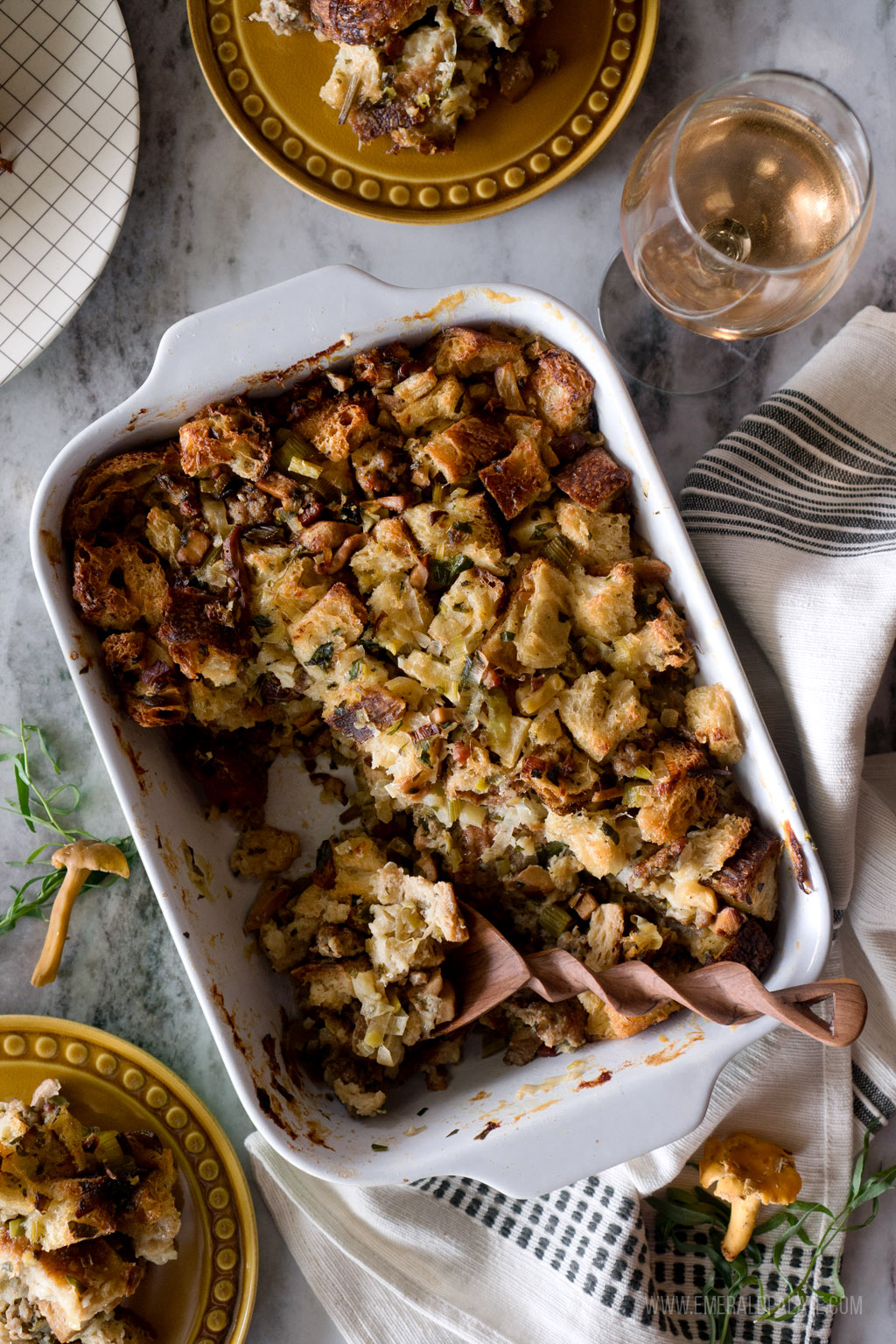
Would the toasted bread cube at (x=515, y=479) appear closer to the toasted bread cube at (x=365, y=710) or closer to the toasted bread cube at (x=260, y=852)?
the toasted bread cube at (x=365, y=710)

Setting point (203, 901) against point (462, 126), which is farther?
point (462, 126)

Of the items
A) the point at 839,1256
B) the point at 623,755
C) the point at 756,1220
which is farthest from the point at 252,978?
the point at 839,1256

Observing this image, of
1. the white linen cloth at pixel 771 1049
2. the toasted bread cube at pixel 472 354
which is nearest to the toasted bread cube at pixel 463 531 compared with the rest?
the toasted bread cube at pixel 472 354

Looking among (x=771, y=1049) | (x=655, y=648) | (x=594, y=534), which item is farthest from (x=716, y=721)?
(x=771, y=1049)

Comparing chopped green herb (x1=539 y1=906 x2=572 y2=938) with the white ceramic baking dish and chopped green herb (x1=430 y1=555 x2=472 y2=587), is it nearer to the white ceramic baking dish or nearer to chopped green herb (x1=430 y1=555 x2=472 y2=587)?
the white ceramic baking dish

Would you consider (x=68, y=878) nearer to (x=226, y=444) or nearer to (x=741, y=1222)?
(x=226, y=444)

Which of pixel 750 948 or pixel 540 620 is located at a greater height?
pixel 540 620
